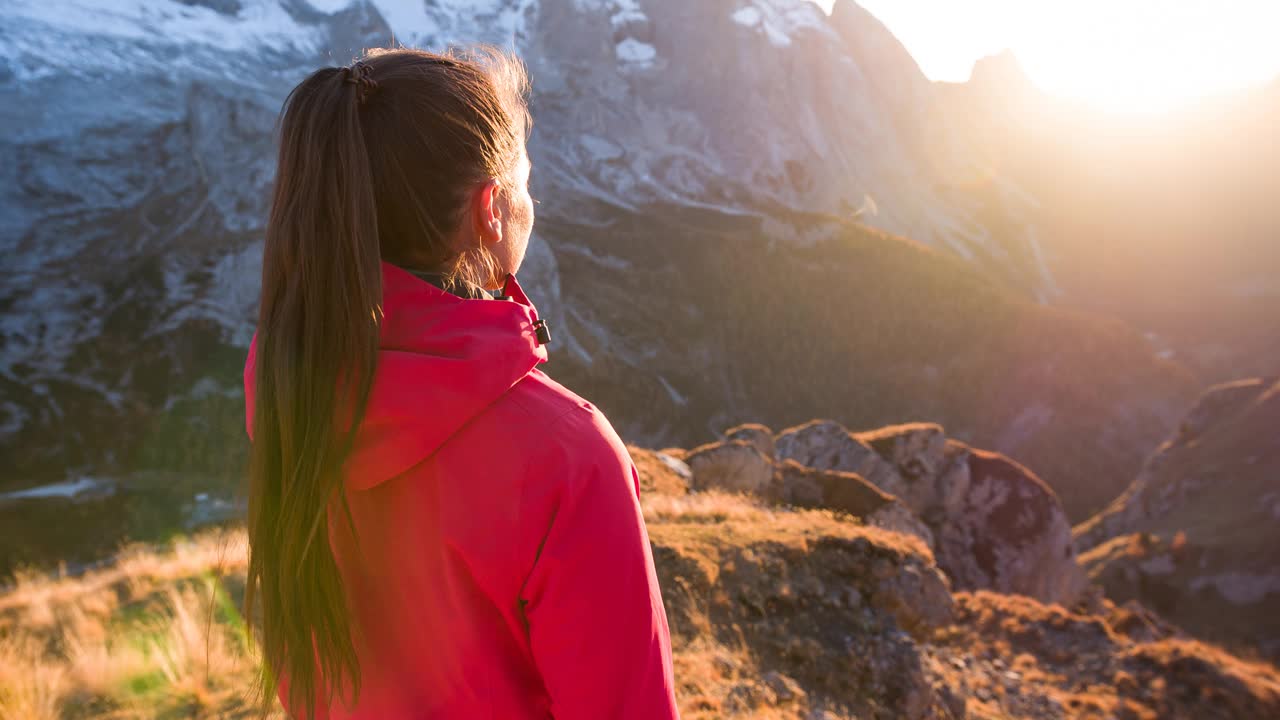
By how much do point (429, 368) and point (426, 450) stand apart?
0.44 ft

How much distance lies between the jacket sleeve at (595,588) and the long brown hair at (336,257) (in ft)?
1.14

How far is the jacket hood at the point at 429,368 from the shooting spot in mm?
1068

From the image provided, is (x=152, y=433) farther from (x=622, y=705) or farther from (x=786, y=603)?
(x=622, y=705)

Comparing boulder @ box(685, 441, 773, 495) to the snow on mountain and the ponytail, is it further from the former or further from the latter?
the ponytail

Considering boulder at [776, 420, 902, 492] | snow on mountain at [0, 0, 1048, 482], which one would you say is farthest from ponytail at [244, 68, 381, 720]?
boulder at [776, 420, 902, 492]

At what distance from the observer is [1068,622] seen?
31.7 ft

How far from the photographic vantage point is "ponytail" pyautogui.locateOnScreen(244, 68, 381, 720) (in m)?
1.14

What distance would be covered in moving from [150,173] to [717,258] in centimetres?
5056

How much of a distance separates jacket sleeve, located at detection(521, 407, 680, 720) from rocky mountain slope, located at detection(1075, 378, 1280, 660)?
34354 millimetres

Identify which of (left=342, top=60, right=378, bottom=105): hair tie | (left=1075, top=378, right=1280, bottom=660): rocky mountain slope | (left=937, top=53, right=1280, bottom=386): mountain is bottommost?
(left=1075, top=378, right=1280, bottom=660): rocky mountain slope

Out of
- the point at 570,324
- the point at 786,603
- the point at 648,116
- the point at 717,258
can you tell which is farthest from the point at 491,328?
the point at 648,116

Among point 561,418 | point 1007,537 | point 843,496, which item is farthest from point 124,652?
point 1007,537

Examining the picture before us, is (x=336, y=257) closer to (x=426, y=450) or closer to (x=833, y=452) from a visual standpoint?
(x=426, y=450)

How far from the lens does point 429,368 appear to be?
3.53 feet
